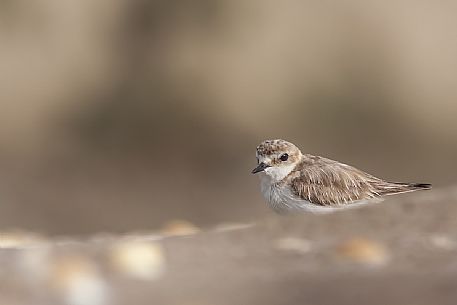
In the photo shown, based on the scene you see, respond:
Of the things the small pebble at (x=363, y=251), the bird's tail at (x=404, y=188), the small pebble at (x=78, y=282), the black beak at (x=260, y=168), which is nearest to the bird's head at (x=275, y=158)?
the black beak at (x=260, y=168)

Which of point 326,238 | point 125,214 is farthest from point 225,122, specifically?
point 326,238

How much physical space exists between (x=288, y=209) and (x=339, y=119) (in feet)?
21.2

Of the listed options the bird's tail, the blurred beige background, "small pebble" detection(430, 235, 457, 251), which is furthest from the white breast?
the blurred beige background

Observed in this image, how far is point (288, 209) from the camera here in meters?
3.65

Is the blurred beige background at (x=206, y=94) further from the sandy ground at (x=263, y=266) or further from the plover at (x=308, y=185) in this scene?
the sandy ground at (x=263, y=266)

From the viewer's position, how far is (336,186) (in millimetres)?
3719

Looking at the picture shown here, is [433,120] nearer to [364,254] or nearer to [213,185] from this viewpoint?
[213,185]

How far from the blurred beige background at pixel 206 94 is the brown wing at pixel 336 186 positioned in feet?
19.7

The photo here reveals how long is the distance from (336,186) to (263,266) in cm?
124

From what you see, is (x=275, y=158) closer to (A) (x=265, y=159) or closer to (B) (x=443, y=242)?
(A) (x=265, y=159)

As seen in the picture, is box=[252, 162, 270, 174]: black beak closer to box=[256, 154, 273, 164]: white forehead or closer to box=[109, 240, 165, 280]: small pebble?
box=[256, 154, 273, 164]: white forehead

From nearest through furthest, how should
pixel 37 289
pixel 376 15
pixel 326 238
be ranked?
1. pixel 37 289
2. pixel 326 238
3. pixel 376 15

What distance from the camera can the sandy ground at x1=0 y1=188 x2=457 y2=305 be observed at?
2268 mm

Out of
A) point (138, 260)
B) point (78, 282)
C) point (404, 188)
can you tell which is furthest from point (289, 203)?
point (78, 282)
